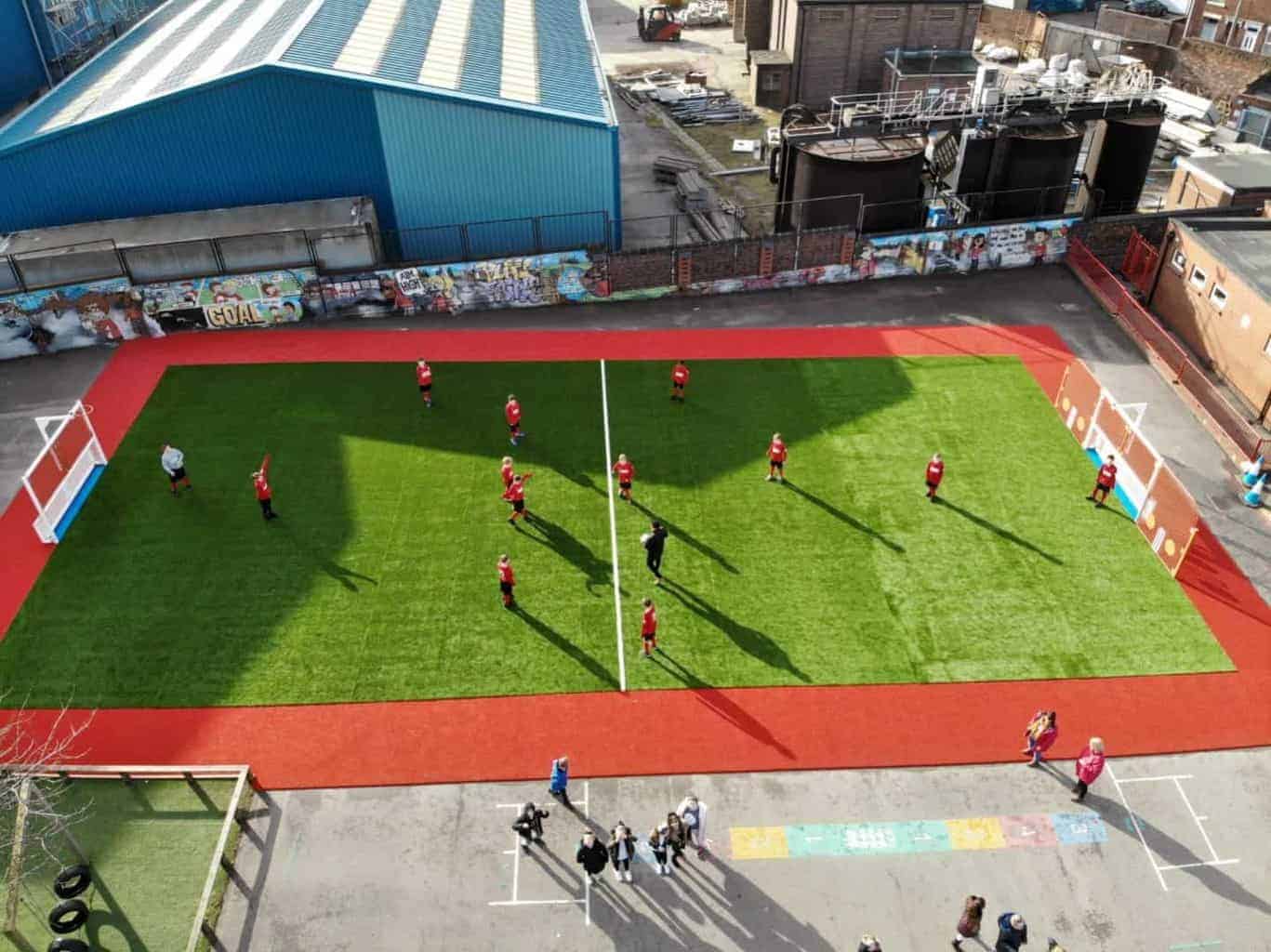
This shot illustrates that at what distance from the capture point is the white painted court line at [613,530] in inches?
710

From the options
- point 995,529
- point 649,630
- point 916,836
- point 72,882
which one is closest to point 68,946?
point 72,882

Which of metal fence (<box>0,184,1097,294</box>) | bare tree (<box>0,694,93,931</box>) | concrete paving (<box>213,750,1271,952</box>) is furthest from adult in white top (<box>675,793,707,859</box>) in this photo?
metal fence (<box>0,184,1097,294</box>)

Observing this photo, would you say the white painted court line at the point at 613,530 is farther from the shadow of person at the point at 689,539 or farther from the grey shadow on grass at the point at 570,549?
the shadow of person at the point at 689,539

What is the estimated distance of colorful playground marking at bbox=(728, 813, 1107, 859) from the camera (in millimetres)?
15078

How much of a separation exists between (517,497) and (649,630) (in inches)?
200

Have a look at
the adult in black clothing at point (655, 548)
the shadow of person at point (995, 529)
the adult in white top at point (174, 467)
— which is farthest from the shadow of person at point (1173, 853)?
the adult in white top at point (174, 467)

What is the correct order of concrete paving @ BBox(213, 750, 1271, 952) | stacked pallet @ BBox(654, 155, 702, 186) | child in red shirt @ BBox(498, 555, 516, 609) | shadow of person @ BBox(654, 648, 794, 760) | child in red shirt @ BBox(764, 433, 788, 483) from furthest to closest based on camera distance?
stacked pallet @ BBox(654, 155, 702, 186) < child in red shirt @ BBox(764, 433, 788, 483) < child in red shirt @ BBox(498, 555, 516, 609) < shadow of person @ BBox(654, 648, 794, 760) < concrete paving @ BBox(213, 750, 1271, 952)

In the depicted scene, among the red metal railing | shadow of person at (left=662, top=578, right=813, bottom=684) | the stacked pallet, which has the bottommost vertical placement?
shadow of person at (left=662, top=578, right=813, bottom=684)

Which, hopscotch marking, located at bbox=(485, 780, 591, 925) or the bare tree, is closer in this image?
the bare tree

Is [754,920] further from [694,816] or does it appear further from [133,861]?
[133,861]

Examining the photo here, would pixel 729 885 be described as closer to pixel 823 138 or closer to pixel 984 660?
pixel 984 660

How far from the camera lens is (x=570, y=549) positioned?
20.8 m

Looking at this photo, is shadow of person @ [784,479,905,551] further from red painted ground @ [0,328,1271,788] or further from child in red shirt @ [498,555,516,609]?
child in red shirt @ [498,555,516,609]

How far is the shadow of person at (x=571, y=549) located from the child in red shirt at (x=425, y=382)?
5.74 m
